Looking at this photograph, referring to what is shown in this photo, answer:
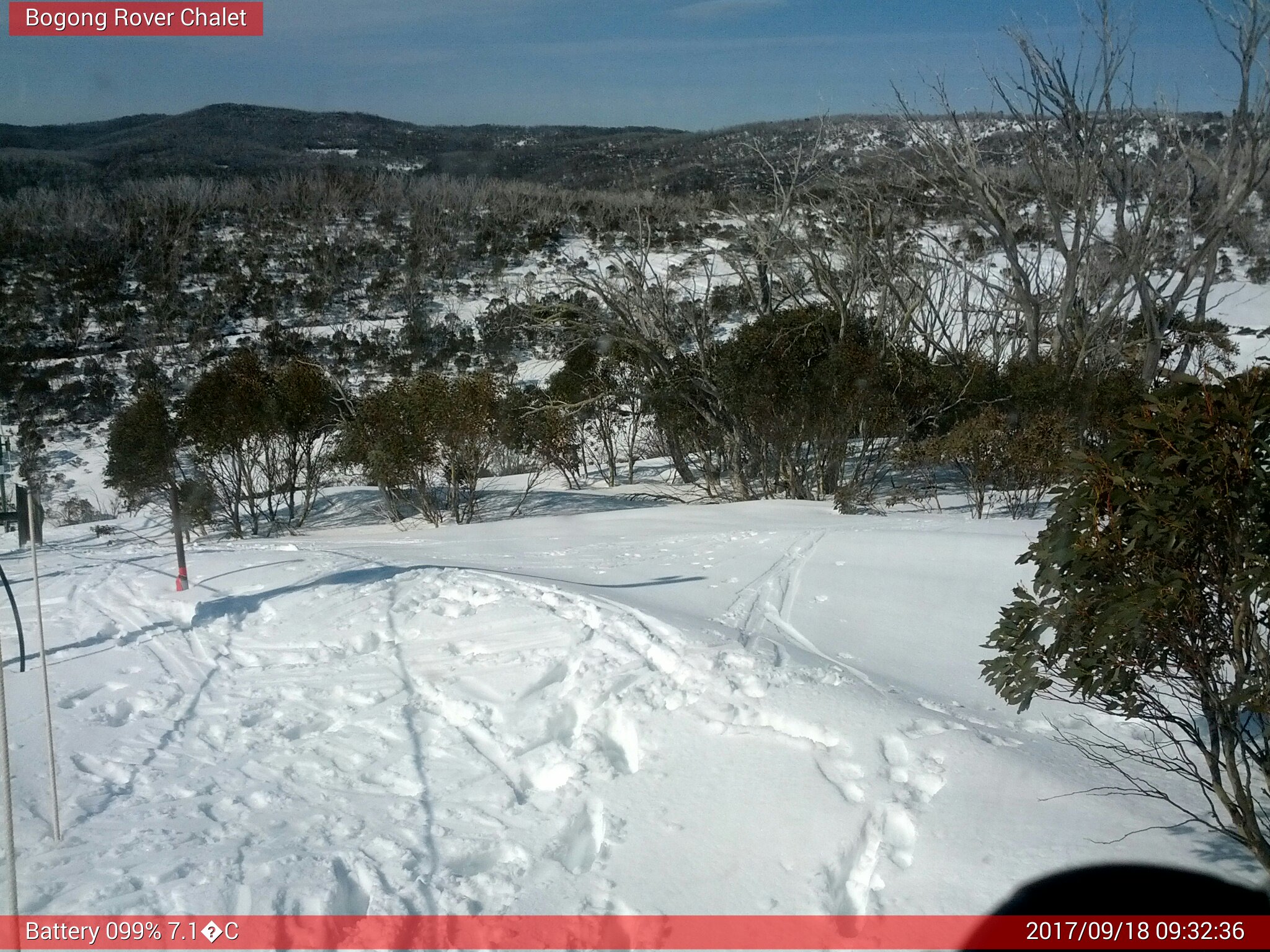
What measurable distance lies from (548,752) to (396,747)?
0.83 metres

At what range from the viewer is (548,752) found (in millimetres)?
4773

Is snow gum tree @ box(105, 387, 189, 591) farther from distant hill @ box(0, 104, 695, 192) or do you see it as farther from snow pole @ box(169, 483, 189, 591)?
Answer: distant hill @ box(0, 104, 695, 192)

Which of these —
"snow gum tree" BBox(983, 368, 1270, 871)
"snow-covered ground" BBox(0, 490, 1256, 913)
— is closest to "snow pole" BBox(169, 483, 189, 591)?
"snow-covered ground" BBox(0, 490, 1256, 913)

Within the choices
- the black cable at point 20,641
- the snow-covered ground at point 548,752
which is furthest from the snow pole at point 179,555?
the black cable at point 20,641

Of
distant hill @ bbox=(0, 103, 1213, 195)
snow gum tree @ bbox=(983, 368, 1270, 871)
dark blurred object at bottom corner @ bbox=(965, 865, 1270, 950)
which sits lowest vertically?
dark blurred object at bottom corner @ bbox=(965, 865, 1270, 950)

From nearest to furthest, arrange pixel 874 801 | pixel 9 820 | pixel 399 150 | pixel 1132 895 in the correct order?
1. pixel 1132 895
2. pixel 9 820
3. pixel 874 801
4. pixel 399 150

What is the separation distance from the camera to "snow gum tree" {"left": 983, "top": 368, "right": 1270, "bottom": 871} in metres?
2.72

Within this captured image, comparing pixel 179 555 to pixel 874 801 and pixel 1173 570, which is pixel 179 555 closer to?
pixel 874 801

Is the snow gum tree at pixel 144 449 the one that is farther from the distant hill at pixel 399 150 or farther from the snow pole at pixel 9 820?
the distant hill at pixel 399 150

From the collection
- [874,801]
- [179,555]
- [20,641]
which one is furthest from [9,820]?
[179,555]

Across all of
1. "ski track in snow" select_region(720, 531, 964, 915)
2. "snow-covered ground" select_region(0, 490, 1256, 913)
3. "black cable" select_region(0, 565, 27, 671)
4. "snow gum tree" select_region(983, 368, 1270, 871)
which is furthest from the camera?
"black cable" select_region(0, 565, 27, 671)
